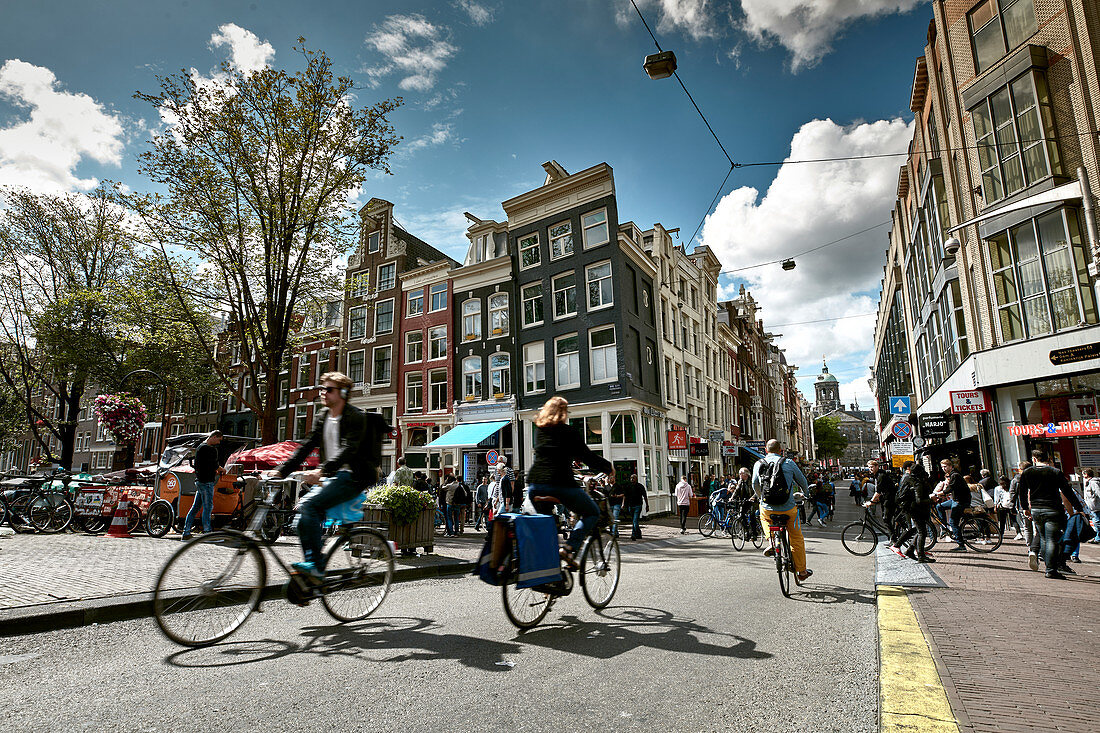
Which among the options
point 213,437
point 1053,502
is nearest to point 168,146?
point 213,437

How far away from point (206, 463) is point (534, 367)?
1747cm

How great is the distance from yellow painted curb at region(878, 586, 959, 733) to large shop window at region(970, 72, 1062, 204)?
628 inches

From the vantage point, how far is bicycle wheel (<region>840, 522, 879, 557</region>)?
35.5ft

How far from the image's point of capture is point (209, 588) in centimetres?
409

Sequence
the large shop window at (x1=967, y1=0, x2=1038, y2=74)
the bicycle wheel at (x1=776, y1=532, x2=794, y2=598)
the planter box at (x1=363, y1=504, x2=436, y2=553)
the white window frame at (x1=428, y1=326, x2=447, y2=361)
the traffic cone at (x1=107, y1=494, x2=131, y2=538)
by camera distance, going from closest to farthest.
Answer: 1. the bicycle wheel at (x1=776, y1=532, x2=794, y2=598)
2. the planter box at (x1=363, y1=504, x2=436, y2=553)
3. the traffic cone at (x1=107, y1=494, x2=131, y2=538)
4. the large shop window at (x1=967, y1=0, x2=1038, y2=74)
5. the white window frame at (x1=428, y1=326, x2=447, y2=361)

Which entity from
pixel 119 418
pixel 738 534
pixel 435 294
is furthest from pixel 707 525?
pixel 435 294

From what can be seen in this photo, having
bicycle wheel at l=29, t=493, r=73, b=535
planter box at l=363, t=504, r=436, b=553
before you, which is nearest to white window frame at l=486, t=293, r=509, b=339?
bicycle wheel at l=29, t=493, r=73, b=535

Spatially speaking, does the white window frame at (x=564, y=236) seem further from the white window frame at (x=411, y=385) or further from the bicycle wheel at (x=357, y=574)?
the bicycle wheel at (x=357, y=574)

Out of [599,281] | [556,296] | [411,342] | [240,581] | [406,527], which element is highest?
[599,281]

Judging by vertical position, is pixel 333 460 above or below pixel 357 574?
above

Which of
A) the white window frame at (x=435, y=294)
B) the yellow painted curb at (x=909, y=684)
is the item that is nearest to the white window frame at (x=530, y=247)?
the white window frame at (x=435, y=294)

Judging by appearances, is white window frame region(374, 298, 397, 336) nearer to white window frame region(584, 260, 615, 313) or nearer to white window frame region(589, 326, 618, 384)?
white window frame region(584, 260, 615, 313)

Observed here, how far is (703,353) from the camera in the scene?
35.5 meters

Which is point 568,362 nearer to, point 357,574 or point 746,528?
point 746,528
